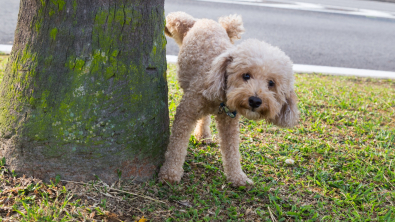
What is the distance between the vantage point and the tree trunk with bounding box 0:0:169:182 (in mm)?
2270

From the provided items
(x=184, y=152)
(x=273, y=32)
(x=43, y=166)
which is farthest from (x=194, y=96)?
(x=273, y=32)

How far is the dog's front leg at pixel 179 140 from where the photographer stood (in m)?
2.86

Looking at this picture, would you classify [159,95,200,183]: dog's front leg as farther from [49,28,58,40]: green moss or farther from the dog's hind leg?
[49,28,58,40]: green moss

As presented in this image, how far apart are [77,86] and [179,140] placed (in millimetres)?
977

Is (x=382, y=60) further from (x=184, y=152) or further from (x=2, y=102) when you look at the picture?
(x=2, y=102)

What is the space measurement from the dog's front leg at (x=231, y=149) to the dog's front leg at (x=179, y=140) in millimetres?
322

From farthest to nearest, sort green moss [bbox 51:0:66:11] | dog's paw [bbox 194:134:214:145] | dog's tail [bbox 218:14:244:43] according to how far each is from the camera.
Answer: dog's tail [bbox 218:14:244:43], dog's paw [bbox 194:134:214:145], green moss [bbox 51:0:66:11]

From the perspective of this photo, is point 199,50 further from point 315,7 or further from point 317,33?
point 315,7

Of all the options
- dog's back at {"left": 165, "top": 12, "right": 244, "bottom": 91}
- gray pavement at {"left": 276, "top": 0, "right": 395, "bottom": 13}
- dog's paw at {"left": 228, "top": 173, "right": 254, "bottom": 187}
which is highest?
gray pavement at {"left": 276, "top": 0, "right": 395, "bottom": 13}

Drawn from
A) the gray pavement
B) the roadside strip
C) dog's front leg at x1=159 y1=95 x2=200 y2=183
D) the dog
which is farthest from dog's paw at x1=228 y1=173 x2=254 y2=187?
the gray pavement

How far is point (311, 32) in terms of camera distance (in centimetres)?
912

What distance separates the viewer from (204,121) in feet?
12.5

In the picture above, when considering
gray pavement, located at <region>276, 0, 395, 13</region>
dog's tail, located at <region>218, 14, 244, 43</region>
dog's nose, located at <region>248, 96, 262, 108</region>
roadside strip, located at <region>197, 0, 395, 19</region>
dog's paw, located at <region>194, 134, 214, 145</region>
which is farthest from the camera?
gray pavement, located at <region>276, 0, 395, 13</region>

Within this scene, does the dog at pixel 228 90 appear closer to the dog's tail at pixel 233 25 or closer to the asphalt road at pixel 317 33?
the dog's tail at pixel 233 25
